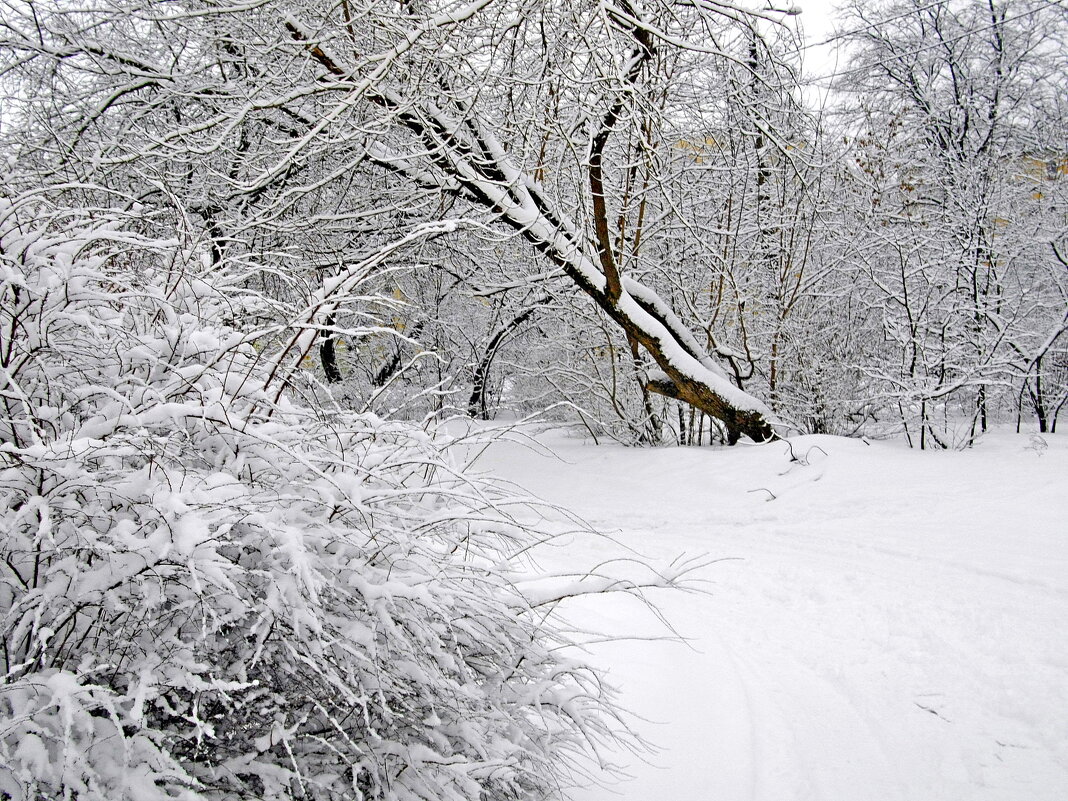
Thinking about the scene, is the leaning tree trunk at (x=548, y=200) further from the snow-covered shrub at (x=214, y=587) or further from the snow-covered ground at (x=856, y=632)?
the snow-covered shrub at (x=214, y=587)

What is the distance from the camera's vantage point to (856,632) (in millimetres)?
3504

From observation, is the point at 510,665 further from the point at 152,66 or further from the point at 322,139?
the point at 152,66

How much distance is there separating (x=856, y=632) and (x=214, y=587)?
3.14 metres

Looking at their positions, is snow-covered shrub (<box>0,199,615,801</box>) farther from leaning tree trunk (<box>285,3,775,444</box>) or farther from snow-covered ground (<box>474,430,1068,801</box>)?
leaning tree trunk (<box>285,3,775,444</box>)

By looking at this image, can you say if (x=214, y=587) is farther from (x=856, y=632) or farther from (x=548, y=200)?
(x=548, y=200)

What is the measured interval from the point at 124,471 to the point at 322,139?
4.82m

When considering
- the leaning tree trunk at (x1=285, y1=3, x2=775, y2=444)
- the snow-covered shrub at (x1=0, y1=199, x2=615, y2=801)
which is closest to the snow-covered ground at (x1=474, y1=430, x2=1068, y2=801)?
the snow-covered shrub at (x1=0, y1=199, x2=615, y2=801)

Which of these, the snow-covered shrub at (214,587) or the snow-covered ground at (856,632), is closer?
the snow-covered shrub at (214,587)

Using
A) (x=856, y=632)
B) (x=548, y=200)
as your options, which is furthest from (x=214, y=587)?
(x=548, y=200)

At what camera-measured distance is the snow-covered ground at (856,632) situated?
239cm

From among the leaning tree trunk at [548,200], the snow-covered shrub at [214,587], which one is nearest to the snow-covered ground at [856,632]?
the snow-covered shrub at [214,587]

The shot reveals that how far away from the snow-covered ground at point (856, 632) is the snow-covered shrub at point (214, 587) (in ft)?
2.66

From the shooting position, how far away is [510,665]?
1881 mm

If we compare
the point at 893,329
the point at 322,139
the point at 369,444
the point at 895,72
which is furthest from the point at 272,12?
the point at 895,72
